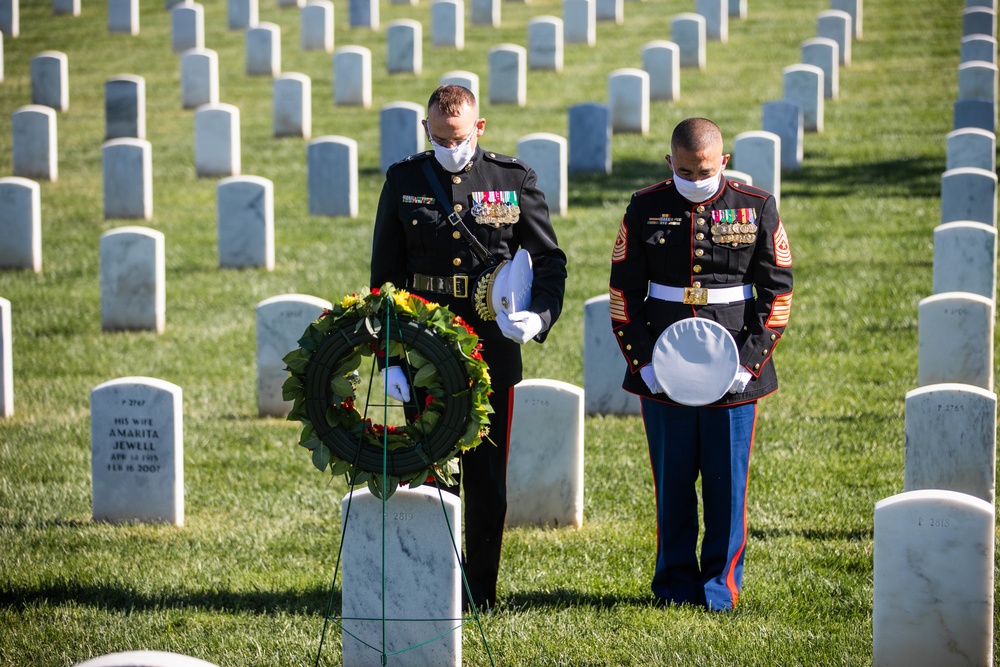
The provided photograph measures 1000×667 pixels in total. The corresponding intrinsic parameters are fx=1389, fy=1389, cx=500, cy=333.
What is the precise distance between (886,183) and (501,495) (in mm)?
10083

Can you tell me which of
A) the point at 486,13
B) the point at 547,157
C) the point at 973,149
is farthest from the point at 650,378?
Result: the point at 486,13

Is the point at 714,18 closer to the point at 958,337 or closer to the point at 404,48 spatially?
the point at 404,48

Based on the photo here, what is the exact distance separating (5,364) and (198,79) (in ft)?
35.6

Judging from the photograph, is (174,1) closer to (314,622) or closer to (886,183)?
(886,183)

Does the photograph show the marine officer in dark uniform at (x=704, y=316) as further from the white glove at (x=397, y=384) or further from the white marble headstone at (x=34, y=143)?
the white marble headstone at (x=34, y=143)

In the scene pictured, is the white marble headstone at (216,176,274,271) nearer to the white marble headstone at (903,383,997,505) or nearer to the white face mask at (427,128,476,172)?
the white face mask at (427,128,476,172)

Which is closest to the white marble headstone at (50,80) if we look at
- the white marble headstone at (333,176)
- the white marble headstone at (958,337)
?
the white marble headstone at (333,176)

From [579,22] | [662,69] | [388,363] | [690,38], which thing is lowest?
[388,363]

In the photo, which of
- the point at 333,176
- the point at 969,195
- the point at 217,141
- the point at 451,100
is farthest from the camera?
the point at 217,141

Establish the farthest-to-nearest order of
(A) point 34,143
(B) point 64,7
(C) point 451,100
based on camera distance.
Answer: (B) point 64,7
(A) point 34,143
(C) point 451,100

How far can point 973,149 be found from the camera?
42.8ft

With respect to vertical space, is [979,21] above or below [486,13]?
below

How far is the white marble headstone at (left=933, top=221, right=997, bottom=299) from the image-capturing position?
9.57 m

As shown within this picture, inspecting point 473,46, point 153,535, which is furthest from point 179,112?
point 153,535
